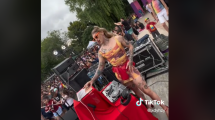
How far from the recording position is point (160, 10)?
1.11 m

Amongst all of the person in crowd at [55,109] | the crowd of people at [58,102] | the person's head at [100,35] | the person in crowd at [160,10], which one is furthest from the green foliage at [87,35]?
the person in crowd at [55,109]

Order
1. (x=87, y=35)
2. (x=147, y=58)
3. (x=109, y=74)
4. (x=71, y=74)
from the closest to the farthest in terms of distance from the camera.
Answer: (x=87, y=35)
(x=109, y=74)
(x=71, y=74)
(x=147, y=58)

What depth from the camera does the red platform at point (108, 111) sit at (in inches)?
42.2

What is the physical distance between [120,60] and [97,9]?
0.52m

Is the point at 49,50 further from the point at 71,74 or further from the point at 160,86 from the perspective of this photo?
the point at 160,86

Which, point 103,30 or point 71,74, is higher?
point 103,30

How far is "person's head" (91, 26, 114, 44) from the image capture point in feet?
3.72

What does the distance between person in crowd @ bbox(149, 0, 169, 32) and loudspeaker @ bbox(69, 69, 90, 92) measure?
858 millimetres

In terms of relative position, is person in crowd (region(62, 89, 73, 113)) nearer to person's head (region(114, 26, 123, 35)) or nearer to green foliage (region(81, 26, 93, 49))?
green foliage (region(81, 26, 93, 49))

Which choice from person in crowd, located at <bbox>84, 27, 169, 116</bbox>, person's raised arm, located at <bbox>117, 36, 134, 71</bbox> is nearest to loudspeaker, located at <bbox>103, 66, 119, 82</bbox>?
person in crowd, located at <bbox>84, 27, 169, 116</bbox>

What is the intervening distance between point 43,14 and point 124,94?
38.2 inches

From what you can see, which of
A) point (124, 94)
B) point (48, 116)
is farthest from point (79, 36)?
point (48, 116)

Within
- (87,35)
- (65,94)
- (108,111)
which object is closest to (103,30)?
(87,35)
